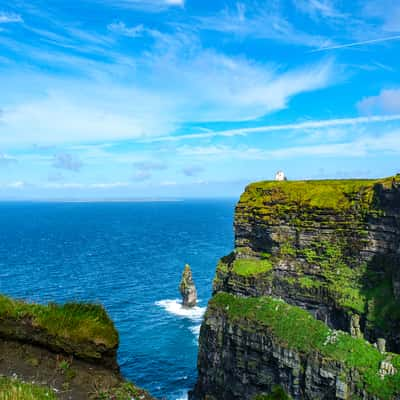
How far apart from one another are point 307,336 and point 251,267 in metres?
22.7

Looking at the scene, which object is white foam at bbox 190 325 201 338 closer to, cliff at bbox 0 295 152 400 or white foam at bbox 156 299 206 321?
white foam at bbox 156 299 206 321

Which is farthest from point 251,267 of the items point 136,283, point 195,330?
point 136,283

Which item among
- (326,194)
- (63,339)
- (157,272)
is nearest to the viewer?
(63,339)

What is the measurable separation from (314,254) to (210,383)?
24.2m

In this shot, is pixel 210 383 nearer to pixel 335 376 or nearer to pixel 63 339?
pixel 335 376

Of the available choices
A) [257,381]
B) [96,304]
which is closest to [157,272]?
[257,381]

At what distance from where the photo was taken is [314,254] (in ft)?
181

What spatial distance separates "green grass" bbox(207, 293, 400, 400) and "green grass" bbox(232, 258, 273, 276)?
37.7 ft

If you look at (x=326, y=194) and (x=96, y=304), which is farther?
(x=326, y=194)

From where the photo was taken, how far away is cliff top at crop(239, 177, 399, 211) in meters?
54.2

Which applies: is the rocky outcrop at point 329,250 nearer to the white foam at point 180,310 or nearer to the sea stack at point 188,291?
the white foam at point 180,310

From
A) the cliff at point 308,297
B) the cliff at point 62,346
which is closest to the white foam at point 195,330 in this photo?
the cliff at point 308,297

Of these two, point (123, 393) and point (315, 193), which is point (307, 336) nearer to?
point (123, 393)

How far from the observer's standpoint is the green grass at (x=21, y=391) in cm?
841
